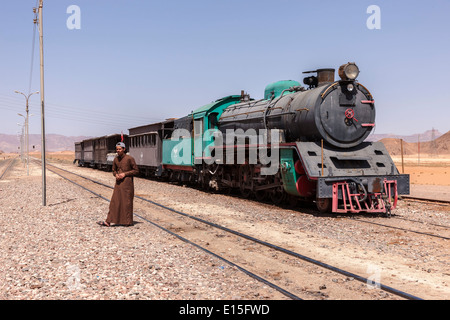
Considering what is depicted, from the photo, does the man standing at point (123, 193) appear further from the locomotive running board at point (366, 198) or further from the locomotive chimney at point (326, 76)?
the locomotive chimney at point (326, 76)

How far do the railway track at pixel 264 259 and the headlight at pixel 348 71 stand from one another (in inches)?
203

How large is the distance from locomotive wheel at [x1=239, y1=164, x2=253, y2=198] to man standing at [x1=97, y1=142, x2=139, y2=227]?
5.02 metres

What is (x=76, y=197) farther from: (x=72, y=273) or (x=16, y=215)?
(x=72, y=273)

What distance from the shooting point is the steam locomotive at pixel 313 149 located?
998 cm

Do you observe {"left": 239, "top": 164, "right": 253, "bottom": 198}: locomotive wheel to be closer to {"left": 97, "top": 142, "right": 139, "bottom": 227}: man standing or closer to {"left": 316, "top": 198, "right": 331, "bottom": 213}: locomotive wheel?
{"left": 316, "top": 198, "right": 331, "bottom": 213}: locomotive wheel

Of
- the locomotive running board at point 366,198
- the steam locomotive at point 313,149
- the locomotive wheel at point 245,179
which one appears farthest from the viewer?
the locomotive wheel at point 245,179

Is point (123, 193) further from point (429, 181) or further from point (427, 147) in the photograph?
point (427, 147)

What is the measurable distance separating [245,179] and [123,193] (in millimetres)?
5405

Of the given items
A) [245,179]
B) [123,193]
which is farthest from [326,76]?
[123,193]

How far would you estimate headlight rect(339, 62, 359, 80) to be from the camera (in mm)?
10289

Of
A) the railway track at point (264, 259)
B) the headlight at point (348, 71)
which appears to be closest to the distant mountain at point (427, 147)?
the headlight at point (348, 71)

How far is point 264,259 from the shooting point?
20.0 ft

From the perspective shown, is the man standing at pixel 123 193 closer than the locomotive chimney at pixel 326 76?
Yes
